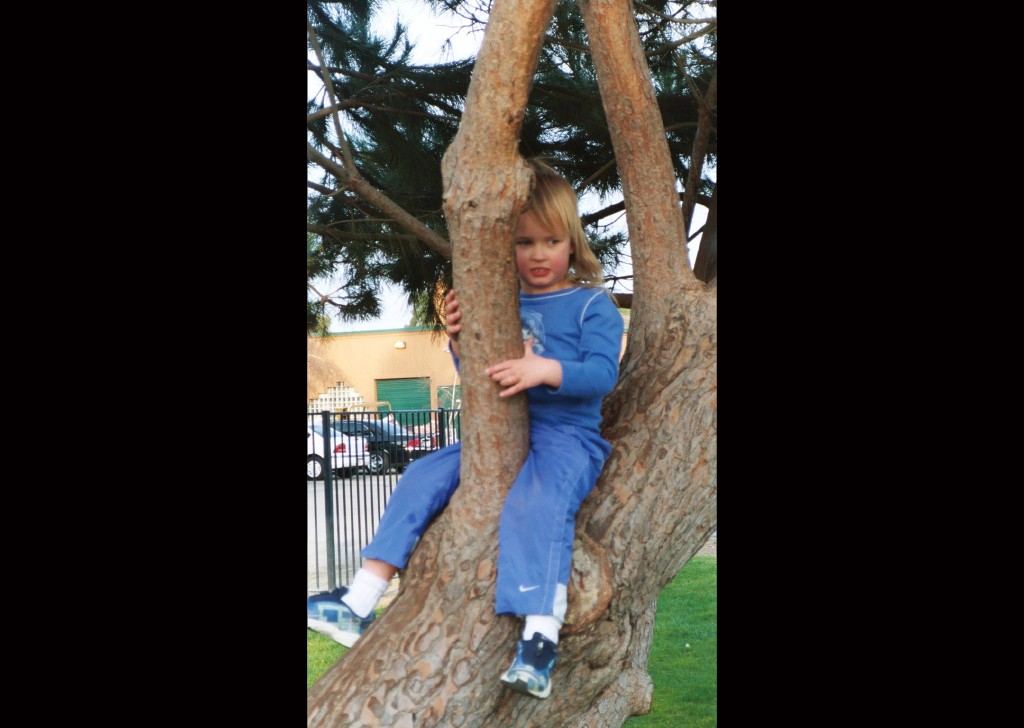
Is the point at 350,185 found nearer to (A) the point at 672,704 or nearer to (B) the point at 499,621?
(B) the point at 499,621

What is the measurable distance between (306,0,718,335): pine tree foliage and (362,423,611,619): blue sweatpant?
0.97 meters

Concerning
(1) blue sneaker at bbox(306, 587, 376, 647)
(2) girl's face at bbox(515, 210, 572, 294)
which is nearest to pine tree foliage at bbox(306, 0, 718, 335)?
(2) girl's face at bbox(515, 210, 572, 294)

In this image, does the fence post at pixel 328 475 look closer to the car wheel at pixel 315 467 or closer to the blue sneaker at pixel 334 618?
the car wheel at pixel 315 467

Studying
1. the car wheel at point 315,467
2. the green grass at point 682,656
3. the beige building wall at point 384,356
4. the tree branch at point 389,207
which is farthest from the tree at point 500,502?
the green grass at point 682,656

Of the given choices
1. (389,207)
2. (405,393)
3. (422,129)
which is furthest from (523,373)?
(422,129)

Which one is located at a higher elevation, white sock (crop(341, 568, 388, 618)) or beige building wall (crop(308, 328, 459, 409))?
beige building wall (crop(308, 328, 459, 409))

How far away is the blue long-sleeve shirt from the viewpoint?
104cm

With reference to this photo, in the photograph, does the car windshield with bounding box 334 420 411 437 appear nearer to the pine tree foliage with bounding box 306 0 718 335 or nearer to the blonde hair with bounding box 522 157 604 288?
the pine tree foliage with bounding box 306 0 718 335

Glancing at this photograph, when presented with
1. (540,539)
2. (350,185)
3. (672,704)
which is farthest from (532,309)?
(672,704)

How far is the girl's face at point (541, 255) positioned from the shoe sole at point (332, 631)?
502mm

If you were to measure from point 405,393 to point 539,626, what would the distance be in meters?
1.06

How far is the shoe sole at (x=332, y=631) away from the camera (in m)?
1.05
